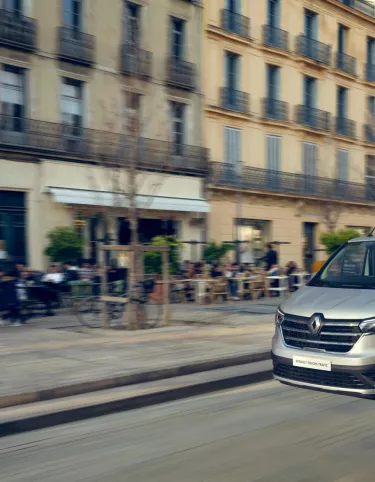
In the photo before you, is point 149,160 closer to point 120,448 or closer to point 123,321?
point 123,321

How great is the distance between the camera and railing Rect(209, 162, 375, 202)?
2853 cm

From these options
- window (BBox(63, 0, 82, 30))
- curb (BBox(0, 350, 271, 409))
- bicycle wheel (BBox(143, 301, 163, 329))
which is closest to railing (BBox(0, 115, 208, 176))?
window (BBox(63, 0, 82, 30))

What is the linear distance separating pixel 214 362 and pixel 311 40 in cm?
2685

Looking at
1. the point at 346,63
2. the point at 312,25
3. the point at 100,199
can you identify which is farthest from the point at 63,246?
the point at 346,63

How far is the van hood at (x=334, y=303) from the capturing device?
6207mm

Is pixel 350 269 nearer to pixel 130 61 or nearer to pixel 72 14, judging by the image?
pixel 72 14

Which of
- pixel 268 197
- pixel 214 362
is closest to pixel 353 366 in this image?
pixel 214 362

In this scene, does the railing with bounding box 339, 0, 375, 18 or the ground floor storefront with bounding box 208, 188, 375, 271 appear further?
the railing with bounding box 339, 0, 375, 18

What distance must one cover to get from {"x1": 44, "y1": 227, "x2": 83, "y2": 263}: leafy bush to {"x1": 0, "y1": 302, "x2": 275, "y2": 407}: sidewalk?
6.52 metres

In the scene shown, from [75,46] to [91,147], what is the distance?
3398mm

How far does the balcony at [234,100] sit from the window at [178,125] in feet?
6.73

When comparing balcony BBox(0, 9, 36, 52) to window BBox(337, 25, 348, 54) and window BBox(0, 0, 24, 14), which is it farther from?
window BBox(337, 25, 348, 54)

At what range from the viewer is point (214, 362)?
9.46m

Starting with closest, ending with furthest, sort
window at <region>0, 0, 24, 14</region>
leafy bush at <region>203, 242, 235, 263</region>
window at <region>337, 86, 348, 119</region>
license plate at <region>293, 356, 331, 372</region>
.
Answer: license plate at <region>293, 356, 331, 372</region> → window at <region>0, 0, 24, 14</region> → leafy bush at <region>203, 242, 235, 263</region> → window at <region>337, 86, 348, 119</region>
